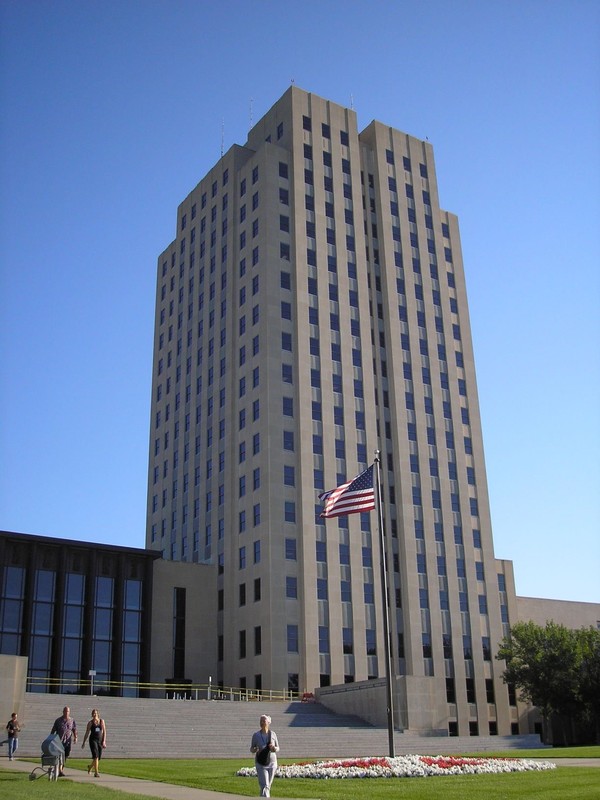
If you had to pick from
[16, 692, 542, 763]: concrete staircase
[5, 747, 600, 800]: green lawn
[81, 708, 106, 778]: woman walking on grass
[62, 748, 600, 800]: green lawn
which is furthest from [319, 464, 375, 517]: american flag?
[81, 708, 106, 778]: woman walking on grass

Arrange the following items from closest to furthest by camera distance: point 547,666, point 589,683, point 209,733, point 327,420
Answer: point 209,733 < point 547,666 < point 589,683 < point 327,420

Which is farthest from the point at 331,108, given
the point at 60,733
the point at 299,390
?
the point at 60,733

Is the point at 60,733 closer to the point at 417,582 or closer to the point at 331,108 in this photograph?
the point at 417,582

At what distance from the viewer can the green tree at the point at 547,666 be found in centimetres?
6166

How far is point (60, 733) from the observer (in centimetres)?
2494

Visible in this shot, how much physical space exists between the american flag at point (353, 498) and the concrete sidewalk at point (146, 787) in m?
13.8

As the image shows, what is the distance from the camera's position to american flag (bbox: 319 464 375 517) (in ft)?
115

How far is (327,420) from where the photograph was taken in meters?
72.5

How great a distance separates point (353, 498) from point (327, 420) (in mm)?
36922

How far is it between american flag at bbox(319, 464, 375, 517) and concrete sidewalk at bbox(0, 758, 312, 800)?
1380 centimetres

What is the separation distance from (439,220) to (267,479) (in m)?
37.3

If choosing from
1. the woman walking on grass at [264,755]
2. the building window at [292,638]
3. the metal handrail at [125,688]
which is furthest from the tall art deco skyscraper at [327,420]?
the woman walking on grass at [264,755]

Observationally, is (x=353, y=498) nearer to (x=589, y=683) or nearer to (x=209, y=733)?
(x=209, y=733)

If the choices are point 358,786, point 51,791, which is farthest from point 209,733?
point 51,791
